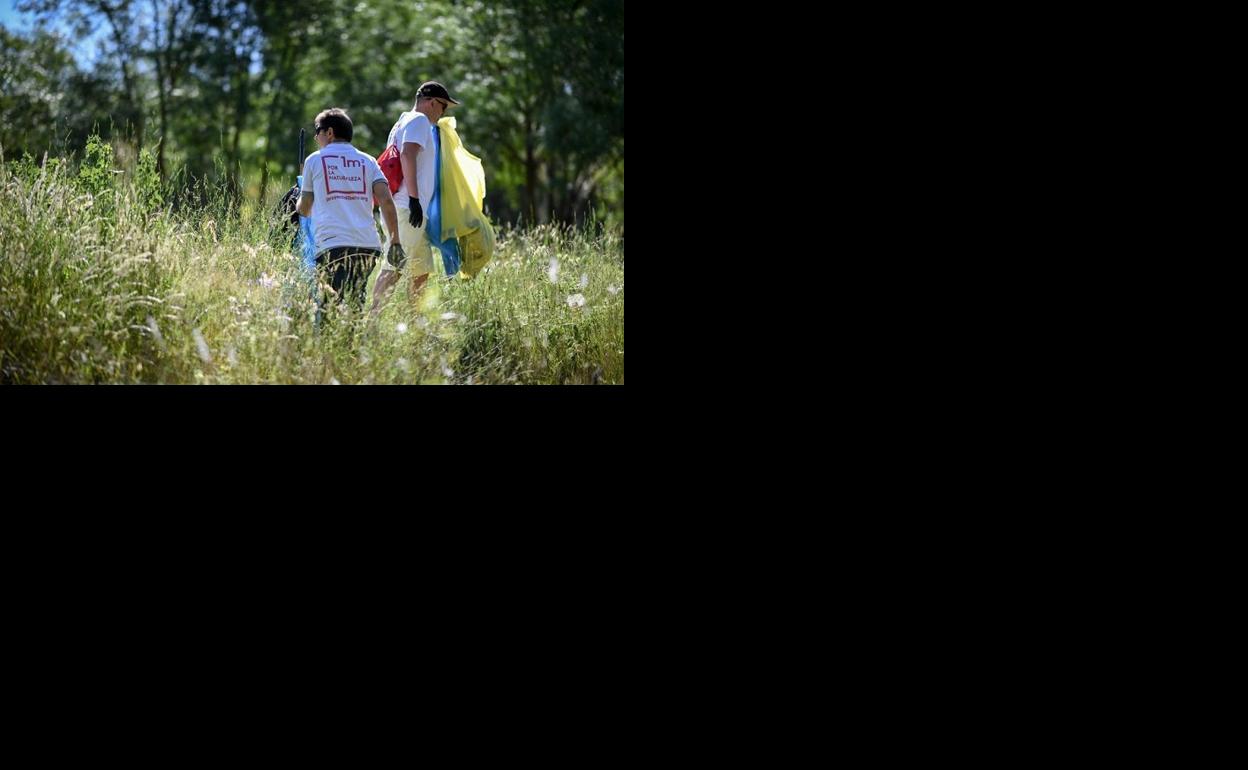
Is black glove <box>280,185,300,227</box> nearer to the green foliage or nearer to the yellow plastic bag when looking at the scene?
the yellow plastic bag

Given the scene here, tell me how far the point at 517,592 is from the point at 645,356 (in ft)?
2.31

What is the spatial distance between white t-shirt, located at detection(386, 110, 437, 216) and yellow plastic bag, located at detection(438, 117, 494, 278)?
0.05 metres

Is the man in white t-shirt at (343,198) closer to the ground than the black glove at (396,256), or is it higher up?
higher up

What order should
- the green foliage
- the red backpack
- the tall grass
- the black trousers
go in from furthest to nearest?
1. the green foliage
2. the red backpack
3. the black trousers
4. the tall grass

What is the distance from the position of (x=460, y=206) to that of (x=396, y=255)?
32 cm

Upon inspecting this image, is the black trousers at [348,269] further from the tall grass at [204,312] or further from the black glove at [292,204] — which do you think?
the black glove at [292,204]

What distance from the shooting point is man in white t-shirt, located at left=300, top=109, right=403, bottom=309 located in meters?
4.26

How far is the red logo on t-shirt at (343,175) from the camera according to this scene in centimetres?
439

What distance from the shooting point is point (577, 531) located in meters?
3.04

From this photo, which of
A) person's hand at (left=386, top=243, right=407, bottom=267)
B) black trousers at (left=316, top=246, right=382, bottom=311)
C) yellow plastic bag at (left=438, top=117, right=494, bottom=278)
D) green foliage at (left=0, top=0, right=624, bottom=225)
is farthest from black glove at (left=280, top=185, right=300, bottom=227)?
green foliage at (left=0, top=0, right=624, bottom=225)

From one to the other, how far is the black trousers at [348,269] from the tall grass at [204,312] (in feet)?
0.28

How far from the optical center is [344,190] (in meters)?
4.39

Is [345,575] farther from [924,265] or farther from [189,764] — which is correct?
[924,265]

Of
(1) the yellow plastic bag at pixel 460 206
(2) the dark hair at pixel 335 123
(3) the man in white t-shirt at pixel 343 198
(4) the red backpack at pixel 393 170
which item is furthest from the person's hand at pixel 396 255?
(2) the dark hair at pixel 335 123
